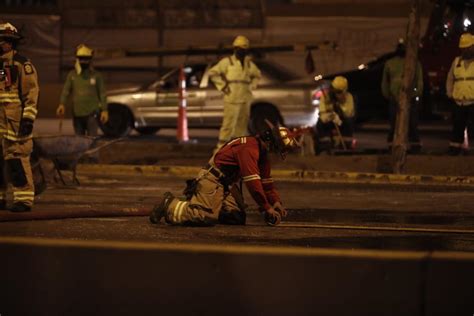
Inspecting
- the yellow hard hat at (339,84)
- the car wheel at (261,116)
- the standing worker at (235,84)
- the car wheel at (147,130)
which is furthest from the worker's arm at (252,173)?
the car wheel at (147,130)

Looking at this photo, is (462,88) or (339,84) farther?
(339,84)

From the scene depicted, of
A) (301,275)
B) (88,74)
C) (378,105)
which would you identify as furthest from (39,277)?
(378,105)

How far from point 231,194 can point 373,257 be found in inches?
130

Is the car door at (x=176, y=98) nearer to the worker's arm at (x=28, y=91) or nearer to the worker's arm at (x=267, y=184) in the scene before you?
the worker's arm at (x=28, y=91)

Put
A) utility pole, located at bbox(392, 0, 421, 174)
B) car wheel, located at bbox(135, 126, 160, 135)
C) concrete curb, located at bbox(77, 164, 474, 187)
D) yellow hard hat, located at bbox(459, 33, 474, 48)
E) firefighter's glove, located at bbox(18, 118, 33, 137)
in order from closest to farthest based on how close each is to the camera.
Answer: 1. firefighter's glove, located at bbox(18, 118, 33, 137)
2. concrete curb, located at bbox(77, 164, 474, 187)
3. utility pole, located at bbox(392, 0, 421, 174)
4. yellow hard hat, located at bbox(459, 33, 474, 48)
5. car wheel, located at bbox(135, 126, 160, 135)

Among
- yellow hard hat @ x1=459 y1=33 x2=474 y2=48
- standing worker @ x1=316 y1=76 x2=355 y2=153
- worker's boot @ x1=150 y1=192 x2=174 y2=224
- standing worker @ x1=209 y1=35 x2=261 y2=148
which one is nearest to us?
worker's boot @ x1=150 y1=192 x2=174 y2=224

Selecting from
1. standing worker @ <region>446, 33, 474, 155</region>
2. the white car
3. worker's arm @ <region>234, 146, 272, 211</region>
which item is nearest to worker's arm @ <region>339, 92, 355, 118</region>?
standing worker @ <region>446, 33, 474, 155</region>

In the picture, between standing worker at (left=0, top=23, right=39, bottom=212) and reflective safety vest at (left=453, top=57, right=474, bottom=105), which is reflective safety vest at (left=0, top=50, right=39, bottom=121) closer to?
standing worker at (left=0, top=23, right=39, bottom=212)

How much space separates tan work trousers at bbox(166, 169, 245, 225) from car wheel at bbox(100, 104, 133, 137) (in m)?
9.92

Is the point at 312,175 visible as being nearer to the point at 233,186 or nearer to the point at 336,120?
the point at 336,120

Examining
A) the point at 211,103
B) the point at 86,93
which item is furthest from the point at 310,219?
the point at 211,103

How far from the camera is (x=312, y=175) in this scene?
48.4ft

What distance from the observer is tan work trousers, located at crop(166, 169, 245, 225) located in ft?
30.5

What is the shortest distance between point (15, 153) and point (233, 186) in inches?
83.5
